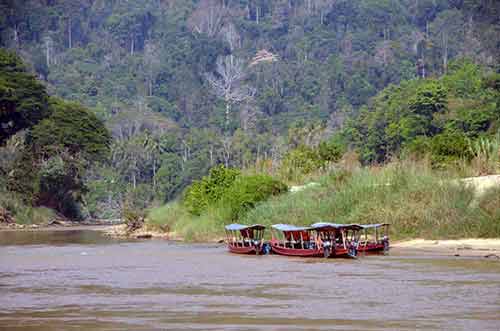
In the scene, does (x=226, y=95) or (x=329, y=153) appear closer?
(x=329, y=153)

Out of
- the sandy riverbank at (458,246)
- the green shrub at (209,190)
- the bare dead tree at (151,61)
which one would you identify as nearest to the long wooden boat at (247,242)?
the sandy riverbank at (458,246)

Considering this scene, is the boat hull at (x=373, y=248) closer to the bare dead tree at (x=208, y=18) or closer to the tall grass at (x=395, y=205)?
the tall grass at (x=395, y=205)

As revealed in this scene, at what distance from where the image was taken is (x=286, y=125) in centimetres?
10169

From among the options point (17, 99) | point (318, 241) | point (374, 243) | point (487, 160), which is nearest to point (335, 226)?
point (318, 241)

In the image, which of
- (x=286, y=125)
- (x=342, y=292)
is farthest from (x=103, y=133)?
(x=342, y=292)

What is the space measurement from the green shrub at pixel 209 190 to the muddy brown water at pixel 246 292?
376 inches

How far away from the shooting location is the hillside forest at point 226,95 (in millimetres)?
62938

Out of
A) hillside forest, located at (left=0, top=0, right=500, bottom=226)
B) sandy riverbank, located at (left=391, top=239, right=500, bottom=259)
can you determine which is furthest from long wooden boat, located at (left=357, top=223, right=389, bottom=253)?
hillside forest, located at (left=0, top=0, right=500, bottom=226)

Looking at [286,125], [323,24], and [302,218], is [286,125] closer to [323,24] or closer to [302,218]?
[323,24]

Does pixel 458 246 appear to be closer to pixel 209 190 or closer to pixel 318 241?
pixel 318 241

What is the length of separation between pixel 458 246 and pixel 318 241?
4023mm

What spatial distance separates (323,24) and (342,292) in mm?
109152

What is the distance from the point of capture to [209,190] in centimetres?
4431

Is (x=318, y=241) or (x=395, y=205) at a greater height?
(x=395, y=205)
